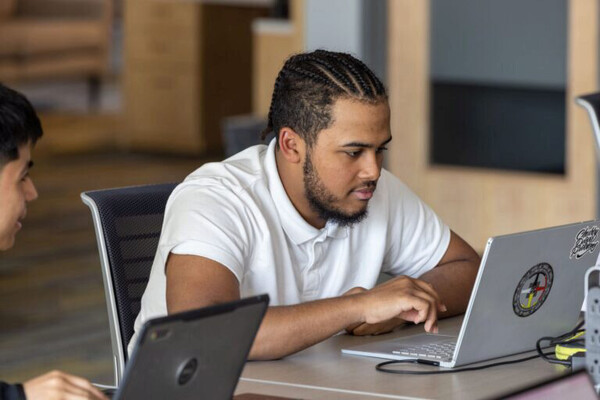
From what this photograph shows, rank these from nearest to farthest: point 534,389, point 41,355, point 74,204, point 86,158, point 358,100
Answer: point 534,389
point 358,100
point 41,355
point 74,204
point 86,158

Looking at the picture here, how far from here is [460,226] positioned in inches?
211

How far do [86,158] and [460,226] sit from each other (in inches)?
170

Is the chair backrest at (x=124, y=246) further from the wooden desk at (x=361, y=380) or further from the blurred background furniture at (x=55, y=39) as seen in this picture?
the blurred background furniture at (x=55, y=39)

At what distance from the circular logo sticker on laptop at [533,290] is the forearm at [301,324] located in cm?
27

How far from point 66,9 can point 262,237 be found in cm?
998

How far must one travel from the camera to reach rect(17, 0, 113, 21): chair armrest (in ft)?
38.0

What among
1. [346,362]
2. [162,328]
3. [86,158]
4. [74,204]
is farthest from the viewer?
[86,158]

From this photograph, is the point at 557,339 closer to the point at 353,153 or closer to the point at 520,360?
the point at 520,360

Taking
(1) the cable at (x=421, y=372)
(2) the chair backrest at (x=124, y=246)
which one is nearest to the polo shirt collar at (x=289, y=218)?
(2) the chair backrest at (x=124, y=246)

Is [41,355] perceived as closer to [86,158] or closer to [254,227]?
[254,227]

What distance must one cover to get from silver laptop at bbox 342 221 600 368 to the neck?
0.95 feet

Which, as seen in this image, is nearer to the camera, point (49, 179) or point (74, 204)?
point (74, 204)

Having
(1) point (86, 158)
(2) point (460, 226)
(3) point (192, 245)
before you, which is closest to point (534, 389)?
(3) point (192, 245)

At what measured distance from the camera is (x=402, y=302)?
6.74 feet
